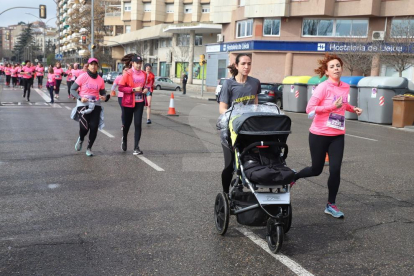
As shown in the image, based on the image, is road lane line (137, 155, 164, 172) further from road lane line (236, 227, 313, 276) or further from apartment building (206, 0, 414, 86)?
apartment building (206, 0, 414, 86)

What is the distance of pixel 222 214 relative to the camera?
4797mm

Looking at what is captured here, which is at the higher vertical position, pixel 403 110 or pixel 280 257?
pixel 403 110

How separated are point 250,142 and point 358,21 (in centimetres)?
3561

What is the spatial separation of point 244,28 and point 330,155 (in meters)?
38.9

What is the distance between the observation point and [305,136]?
13.7 metres

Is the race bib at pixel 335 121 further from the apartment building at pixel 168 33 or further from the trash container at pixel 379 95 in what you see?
the apartment building at pixel 168 33

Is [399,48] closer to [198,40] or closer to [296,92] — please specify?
[296,92]

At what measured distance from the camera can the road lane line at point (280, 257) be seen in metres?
3.96

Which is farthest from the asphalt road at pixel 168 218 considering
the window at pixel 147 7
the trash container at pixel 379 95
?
the window at pixel 147 7

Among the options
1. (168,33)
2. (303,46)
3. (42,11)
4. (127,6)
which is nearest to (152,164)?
(303,46)

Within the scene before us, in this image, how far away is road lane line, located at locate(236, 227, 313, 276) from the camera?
3957 mm

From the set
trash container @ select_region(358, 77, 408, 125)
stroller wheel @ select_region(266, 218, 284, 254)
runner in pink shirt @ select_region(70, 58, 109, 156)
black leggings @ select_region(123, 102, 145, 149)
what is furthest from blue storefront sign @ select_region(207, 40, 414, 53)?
stroller wheel @ select_region(266, 218, 284, 254)

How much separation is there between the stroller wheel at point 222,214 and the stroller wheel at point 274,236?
0.47 metres

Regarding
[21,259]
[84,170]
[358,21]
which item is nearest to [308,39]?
[358,21]
